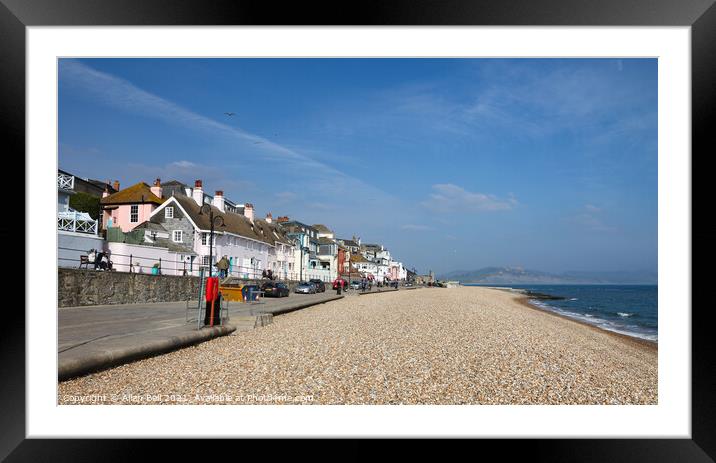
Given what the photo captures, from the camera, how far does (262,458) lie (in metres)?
4.91

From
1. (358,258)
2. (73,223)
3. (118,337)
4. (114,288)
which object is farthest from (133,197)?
(358,258)

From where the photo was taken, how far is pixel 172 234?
135ft

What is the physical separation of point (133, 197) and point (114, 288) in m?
25.1

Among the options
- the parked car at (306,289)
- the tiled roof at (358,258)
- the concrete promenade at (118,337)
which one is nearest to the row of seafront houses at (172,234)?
the concrete promenade at (118,337)

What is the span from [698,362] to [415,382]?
3.64m

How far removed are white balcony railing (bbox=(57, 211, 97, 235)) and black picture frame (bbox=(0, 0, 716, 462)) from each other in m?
19.5

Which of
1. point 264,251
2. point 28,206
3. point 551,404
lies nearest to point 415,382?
point 551,404

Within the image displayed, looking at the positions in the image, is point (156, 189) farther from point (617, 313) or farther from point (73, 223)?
point (617, 313)

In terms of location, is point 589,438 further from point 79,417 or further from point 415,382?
point 79,417

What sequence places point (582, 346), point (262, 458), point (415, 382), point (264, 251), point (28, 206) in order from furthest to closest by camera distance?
point (264, 251) < point (582, 346) < point (415, 382) < point (28, 206) < point (262, 458)

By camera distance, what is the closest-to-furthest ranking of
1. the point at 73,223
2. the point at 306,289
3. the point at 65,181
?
the point at 73,223
the point at 65,181
the point at 306,289

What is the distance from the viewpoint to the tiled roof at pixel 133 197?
41.3 metres
